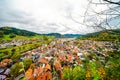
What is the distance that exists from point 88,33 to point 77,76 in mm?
31090

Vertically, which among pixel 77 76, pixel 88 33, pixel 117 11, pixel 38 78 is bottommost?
pixel 38 78

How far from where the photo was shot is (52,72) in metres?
59.4

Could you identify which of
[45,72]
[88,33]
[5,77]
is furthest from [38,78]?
[88,33]

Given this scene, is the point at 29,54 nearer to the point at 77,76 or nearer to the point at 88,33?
the point at 77,76

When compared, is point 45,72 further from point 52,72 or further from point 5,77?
point 5,77

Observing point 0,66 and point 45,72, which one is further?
point 0,66

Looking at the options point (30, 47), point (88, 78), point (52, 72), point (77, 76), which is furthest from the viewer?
point (30, 47)

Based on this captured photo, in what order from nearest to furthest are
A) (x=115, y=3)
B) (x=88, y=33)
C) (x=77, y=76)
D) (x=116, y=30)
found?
(x=115, y=3), (x=116, y=30), (x=88, y=33), (x=77, y=76)

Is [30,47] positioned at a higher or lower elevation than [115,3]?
lower

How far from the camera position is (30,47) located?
11806cm

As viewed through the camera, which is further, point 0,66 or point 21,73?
point 0,66

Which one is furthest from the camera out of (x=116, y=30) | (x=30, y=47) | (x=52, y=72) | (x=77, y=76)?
(x=30, y=47)

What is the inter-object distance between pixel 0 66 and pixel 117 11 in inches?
2804

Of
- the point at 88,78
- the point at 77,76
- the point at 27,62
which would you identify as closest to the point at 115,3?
the point at 88,78
